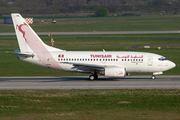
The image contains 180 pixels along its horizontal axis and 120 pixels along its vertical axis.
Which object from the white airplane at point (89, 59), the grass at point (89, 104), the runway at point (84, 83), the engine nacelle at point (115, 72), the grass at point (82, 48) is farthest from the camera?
the grass at point (82, 48)

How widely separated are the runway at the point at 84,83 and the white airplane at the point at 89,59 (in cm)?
138

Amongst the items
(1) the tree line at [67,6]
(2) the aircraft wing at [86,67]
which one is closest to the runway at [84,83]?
(2) the aircraft wing at [86,67]

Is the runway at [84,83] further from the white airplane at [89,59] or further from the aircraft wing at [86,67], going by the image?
the aircraft wing at [86,67]

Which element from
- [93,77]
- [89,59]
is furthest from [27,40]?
[93,77]

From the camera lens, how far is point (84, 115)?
2253 cm

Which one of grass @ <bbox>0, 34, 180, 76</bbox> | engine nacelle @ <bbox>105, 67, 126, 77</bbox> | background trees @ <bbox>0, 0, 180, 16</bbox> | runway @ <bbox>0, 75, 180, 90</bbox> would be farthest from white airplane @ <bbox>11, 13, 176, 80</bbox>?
background trees @ <bbox>0, 0, 180, 16</bbox>

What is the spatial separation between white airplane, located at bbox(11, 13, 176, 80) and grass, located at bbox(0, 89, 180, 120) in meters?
7.59

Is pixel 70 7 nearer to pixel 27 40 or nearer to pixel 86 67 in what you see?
pixel 27 40

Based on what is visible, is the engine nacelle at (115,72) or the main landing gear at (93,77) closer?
the engine nacelle at (115,72)

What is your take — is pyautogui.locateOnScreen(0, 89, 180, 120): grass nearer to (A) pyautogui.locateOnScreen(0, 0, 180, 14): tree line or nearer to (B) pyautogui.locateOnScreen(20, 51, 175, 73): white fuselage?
(B) pyautogui.locateOnScreen(20, 51, 175, 73): white fuselage

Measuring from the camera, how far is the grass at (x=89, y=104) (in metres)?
22.6

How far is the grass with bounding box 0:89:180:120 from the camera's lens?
74.1 feet

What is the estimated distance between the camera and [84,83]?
3844 cm

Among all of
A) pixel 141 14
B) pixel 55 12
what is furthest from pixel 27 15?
pixel 141 14
